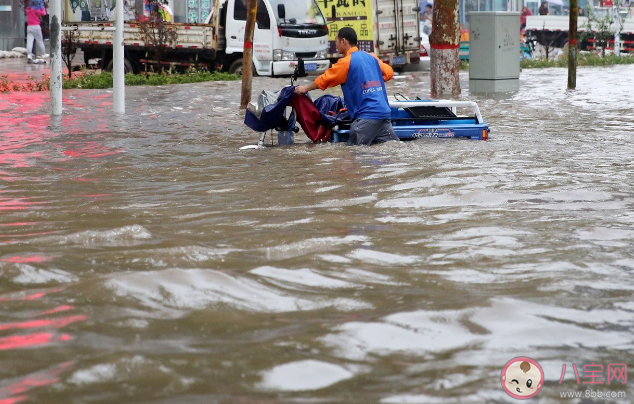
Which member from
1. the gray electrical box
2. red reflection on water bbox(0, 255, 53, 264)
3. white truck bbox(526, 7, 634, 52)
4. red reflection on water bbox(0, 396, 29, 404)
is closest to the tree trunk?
the gray electrical box

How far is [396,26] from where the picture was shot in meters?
25.2

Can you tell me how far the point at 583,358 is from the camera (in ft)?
11.2

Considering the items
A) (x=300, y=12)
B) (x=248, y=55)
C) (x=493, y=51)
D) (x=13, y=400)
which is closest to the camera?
(x=13, y=400)

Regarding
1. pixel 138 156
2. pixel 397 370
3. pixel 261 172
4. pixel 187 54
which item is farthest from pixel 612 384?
pixel 187 54

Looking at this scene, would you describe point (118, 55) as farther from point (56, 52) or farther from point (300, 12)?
point (300, 12)

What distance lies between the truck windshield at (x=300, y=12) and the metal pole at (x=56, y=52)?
8843 mm

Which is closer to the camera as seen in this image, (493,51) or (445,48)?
(445,48)

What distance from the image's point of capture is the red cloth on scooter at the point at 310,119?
1032 centimetres

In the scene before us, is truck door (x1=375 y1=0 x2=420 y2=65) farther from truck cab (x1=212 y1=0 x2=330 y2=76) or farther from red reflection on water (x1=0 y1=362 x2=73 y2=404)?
red reflection on water (x1=0 y1=362 x2=73 y2=404)

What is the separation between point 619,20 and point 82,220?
1277 inches

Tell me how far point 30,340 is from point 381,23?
22263 millimetres

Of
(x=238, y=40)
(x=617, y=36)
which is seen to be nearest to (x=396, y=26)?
(x=238, y=40)

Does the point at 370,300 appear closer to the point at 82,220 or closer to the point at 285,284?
the point at 285,284

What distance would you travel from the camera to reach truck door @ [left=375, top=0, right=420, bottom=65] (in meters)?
25.0
